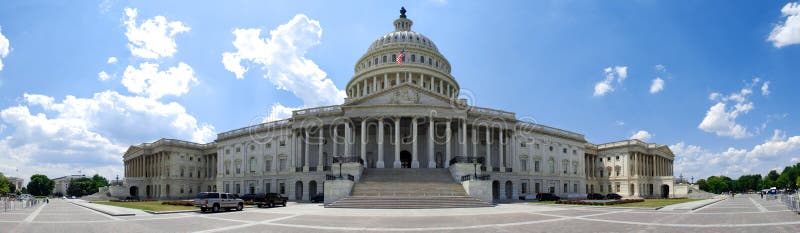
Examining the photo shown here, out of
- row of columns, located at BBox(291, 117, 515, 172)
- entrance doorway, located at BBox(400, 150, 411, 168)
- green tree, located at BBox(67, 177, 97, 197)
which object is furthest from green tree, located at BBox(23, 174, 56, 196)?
entrance doorway, located at BBox(400, 150, 411, 168)

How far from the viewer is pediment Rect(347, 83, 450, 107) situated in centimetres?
5806

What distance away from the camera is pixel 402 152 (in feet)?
222

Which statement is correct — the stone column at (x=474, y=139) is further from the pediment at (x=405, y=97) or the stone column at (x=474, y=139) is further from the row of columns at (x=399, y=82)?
the row of columns at (x=399, y=82)

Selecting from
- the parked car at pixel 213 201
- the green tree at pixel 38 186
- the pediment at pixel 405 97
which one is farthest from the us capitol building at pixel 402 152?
the green tree at pixel 38 186

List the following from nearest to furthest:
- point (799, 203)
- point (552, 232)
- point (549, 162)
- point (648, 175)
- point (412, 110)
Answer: point (552, 232)
point (799, 203)
point (412, 110)
point (549, 162)
point (648, 175)

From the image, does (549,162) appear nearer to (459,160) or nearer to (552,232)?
(459,160)

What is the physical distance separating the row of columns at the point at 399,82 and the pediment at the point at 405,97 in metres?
20.7

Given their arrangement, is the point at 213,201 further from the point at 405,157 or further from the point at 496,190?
the point at 496,190

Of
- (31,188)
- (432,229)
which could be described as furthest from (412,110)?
(31,188)

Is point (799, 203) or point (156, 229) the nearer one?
point (156, 229)

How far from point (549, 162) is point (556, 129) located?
666 cm

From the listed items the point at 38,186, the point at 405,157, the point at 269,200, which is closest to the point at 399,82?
the point at 405,157

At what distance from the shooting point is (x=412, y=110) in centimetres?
5675

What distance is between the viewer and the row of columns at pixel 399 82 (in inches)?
3245
